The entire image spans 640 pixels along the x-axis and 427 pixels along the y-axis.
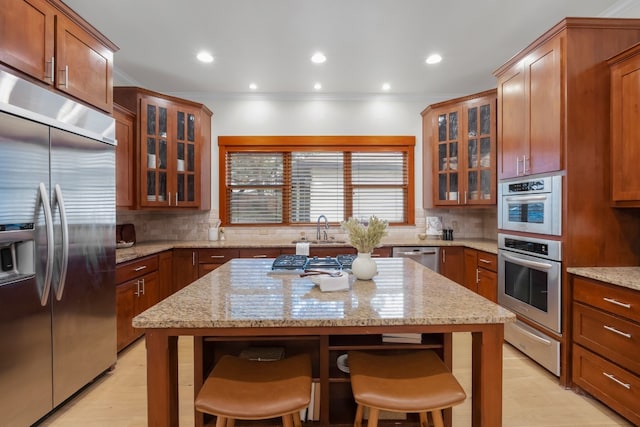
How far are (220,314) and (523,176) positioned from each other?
105 inches

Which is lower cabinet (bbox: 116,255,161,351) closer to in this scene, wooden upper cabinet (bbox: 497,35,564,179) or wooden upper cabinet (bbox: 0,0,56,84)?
wooden upper cabinet (bbox: 0,0,56,84)

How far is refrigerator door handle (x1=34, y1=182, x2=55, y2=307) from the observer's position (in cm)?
179

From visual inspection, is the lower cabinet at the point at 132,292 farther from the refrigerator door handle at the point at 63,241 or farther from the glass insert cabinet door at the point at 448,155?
the glass insert cabinet door at the point at 448,155

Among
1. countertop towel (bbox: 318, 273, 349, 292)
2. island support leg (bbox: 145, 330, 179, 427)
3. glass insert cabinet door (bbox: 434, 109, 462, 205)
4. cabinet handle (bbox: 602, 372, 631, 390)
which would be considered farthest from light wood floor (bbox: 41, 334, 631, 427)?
glass insert cabinet door (bbox: 434, 109, 462, 205)

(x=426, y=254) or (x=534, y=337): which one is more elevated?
(x=426, y=254)

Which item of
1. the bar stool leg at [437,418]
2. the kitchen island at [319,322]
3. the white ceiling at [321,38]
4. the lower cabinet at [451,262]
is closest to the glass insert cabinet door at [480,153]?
the white ceiling at [321,38]

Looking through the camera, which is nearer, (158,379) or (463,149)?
(158,379)

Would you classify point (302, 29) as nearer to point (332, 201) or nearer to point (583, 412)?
point (332, 201)

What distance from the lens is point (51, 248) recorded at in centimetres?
184

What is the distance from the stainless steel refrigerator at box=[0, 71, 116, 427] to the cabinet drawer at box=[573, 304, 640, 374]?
11.1 ft

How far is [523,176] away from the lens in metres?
2.67

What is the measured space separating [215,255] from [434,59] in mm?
3287

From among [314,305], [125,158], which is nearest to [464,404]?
[314,305]

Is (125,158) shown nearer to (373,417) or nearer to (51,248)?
(51,248)
